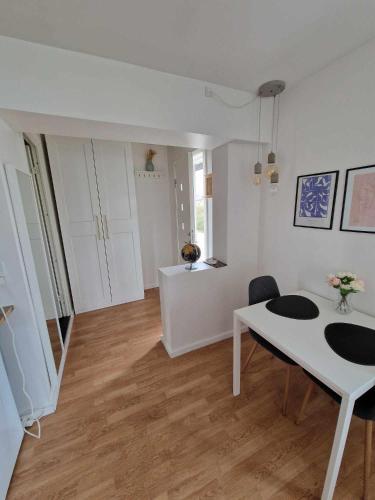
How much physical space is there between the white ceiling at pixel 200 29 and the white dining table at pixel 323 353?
1707mm

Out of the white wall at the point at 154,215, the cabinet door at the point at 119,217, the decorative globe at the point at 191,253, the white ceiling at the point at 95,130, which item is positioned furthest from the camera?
the white wall at the point at 154,215

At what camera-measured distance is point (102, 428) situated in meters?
1.41

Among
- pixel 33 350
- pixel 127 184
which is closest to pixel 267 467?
pixel 33 350

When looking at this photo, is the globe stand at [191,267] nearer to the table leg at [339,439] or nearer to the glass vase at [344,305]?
the glass vase at [344,305]

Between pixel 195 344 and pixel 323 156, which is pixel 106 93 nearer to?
pixel 323 156

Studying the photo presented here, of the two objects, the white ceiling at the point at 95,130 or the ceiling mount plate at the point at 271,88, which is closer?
the white ceiling at the point at 95,130

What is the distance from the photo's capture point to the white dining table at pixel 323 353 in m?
0.89

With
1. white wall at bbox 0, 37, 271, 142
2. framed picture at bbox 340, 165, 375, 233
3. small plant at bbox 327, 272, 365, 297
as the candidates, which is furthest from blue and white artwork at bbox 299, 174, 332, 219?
white wall at bbox 0, 37, 271, 142

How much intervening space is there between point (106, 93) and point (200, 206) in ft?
5.99

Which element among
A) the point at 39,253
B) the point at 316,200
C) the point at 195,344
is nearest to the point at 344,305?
the point at 316,200

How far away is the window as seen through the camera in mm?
2807

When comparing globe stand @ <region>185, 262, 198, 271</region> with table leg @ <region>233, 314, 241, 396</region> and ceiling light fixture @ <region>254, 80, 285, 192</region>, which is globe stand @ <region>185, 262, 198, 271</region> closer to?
table leg @ <region>233, 314, 241, 396</region>

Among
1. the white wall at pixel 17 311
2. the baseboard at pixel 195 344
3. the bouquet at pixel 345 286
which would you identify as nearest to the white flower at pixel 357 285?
the bouquet at pixel 345 286

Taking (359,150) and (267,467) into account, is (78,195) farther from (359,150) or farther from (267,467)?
(267,467)
